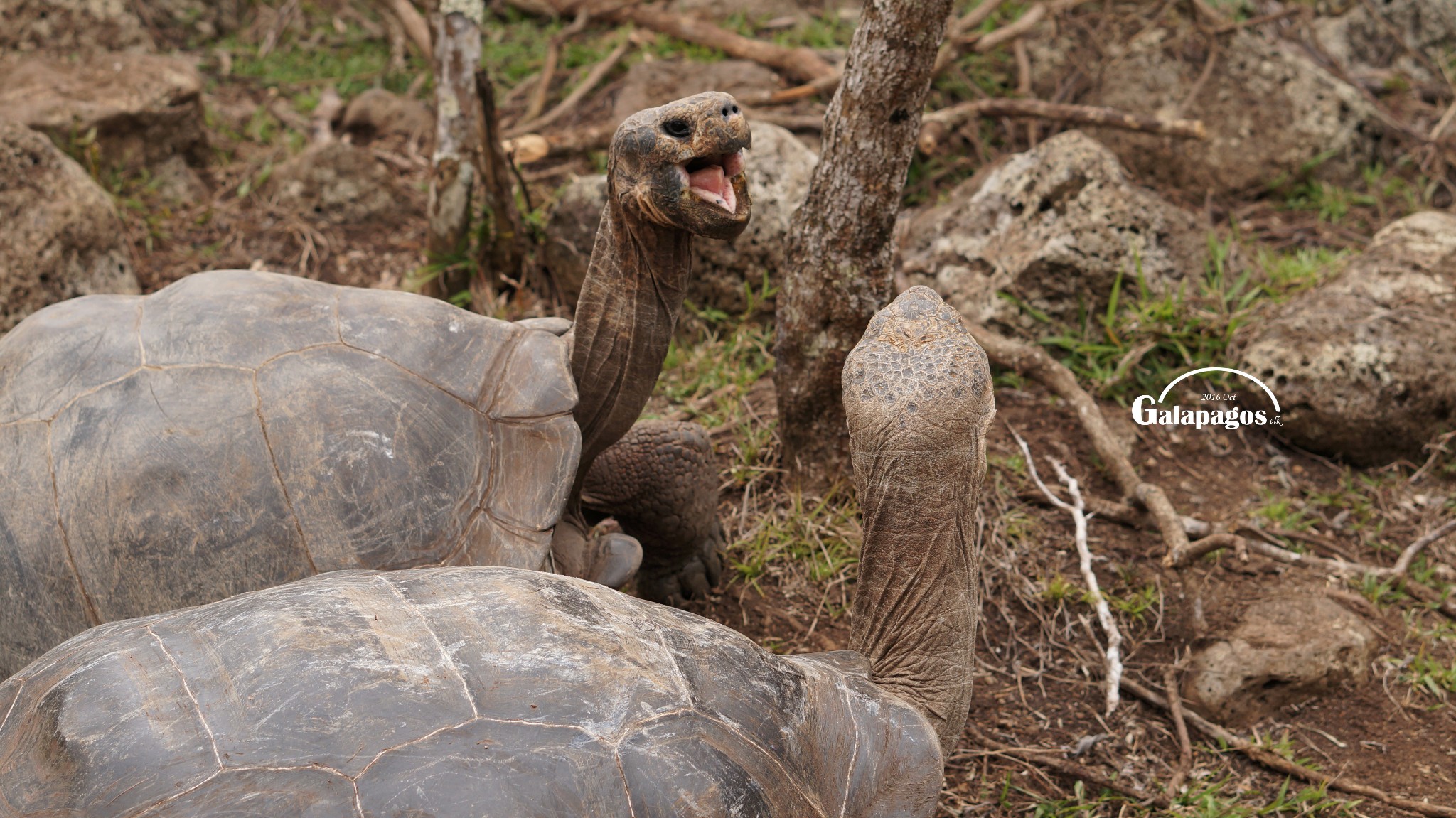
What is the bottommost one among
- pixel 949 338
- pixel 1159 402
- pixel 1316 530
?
pixel 1316 530

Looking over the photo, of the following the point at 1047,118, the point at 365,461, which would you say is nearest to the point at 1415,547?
the point at 1047,118

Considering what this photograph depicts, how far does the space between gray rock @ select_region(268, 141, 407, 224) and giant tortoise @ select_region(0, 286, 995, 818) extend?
3485mm

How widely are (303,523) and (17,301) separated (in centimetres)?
234

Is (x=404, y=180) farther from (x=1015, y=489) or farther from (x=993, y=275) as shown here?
(x=1015, y=489)

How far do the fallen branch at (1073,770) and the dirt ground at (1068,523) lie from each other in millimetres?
11

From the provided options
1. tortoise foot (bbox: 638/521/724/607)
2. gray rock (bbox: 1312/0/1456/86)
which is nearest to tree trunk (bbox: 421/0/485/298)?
tortoise foot (bbox: 638/521/724/607)

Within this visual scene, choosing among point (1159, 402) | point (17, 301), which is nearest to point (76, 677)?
point (17, 301)

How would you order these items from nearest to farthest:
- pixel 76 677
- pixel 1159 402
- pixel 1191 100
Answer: pixel 76 677 → pixel 1159 402 → pixel 1191 100

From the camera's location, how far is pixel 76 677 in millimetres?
1399

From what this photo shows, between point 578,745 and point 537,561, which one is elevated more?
point 578,745

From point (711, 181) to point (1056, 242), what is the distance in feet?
6.56

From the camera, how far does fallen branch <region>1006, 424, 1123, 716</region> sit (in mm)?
2826

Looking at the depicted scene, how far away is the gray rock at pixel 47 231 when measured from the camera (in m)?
3.78

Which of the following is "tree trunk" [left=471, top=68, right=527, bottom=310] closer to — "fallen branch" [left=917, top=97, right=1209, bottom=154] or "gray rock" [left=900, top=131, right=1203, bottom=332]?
"gray rock" [left=900, top=131, right=1203, bottom=332]
